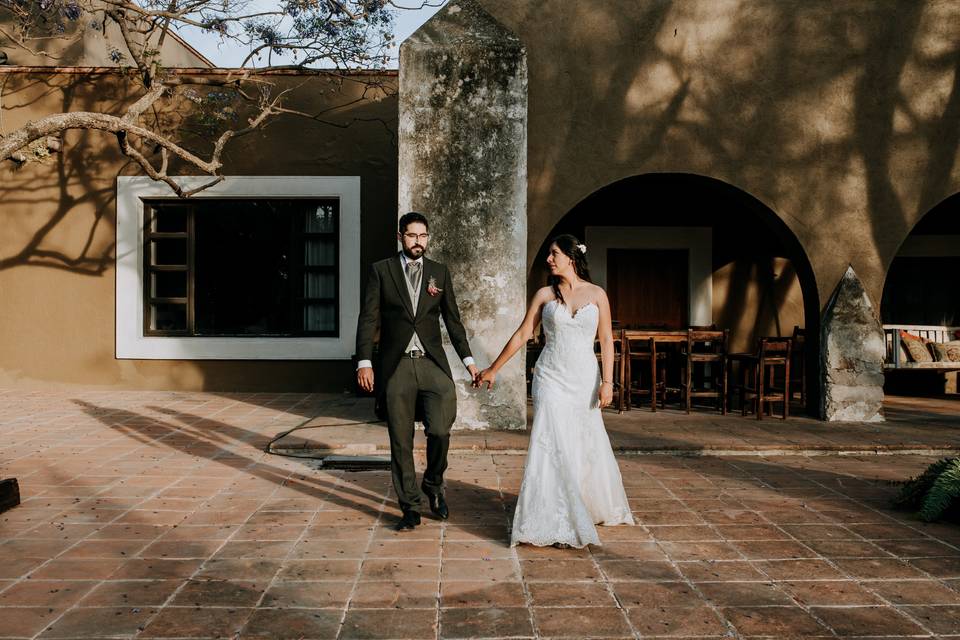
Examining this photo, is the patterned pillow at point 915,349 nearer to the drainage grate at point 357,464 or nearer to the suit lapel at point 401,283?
the drainage grate at point 357,464

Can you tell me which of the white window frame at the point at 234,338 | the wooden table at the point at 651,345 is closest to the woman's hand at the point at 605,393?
the wooden table at the point at 651,345

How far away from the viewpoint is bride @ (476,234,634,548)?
4238 mm

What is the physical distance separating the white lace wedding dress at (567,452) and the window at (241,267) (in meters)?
7.19

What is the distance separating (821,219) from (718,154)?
1.36 metres

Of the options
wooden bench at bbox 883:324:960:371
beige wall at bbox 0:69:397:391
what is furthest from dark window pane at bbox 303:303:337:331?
wooden bench at bbox 883:324:960:371

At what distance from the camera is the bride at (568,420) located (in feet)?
13.9

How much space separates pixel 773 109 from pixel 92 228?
926cm

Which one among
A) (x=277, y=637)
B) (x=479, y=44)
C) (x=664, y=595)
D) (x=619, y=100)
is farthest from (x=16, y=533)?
(x=619, y=100)

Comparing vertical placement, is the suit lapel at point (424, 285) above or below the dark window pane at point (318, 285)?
below

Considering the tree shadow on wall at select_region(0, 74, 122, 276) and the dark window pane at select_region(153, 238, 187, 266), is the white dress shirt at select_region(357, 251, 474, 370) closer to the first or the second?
the dark window pane at select_region(153, 238, 187, 266)

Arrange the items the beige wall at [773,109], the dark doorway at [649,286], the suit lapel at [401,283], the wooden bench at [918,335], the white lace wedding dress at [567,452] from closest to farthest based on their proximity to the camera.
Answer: the white lace wedding dress at [567,452] < the suit lapel at [401,283] < the beige wall at [773,109] < the wooden bench at [918,335] < the dark doorway at [649,286]

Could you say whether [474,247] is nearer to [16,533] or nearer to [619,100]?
[619,100]

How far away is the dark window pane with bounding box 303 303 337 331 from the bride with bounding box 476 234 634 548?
7.03 m

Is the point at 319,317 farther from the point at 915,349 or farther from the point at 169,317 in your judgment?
the point at 915,349
